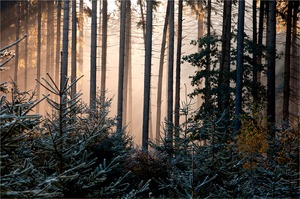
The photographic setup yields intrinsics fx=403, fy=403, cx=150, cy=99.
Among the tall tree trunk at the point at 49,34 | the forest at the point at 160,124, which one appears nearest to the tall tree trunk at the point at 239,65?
the forest at the point at 160,124

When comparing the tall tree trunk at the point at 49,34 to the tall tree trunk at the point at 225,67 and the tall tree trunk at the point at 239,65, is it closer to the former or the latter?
the tall tree trunk at the point at 225,67

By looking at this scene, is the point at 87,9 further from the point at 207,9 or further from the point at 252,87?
the point at 252,87

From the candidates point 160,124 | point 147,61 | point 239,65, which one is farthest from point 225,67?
point 160,124

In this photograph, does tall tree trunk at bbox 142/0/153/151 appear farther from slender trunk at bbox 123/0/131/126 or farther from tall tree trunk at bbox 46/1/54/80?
tall tree trunk at bbox 46/1/54/80

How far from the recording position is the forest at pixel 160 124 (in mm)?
4102

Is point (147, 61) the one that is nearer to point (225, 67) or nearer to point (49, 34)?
point (225, 67)

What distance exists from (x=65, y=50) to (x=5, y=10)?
65.6ft

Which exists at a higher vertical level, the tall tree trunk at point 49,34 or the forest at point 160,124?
the tall tree trunk at point 49,34

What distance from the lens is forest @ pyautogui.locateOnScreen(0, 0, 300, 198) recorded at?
4.10m

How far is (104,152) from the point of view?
8.98 m

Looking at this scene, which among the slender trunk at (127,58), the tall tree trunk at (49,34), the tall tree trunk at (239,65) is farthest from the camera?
the tall tree trunk at (49,34)

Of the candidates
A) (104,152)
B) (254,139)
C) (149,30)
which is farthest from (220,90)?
(104,152)

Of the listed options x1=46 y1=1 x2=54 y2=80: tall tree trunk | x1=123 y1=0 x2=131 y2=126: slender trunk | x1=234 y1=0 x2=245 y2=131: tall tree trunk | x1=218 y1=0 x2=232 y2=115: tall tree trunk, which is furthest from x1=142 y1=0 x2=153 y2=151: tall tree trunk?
x1=46 y1=1 x2=54 y2=80: tall tree trunk

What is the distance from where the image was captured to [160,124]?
18938 millimetres
